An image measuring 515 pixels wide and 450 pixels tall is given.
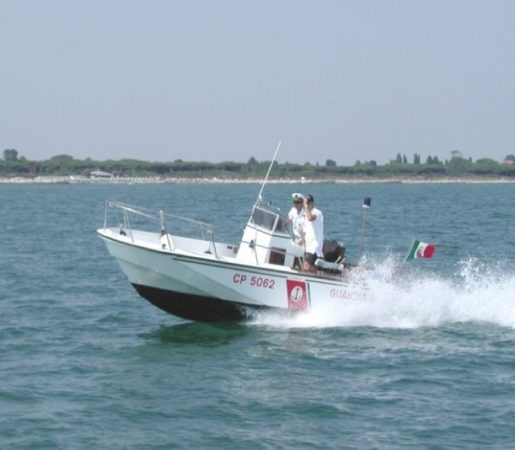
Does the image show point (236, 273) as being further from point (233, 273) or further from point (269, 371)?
point (269, 371)

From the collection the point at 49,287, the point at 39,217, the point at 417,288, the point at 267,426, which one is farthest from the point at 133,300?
the point at 39,217

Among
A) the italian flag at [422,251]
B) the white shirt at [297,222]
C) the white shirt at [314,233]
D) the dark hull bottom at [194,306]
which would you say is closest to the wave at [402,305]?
the dark hull bottom at [194,306]

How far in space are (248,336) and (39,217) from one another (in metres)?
40.1

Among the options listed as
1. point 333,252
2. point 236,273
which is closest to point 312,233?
point 333,252

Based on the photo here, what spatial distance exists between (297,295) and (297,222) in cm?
123

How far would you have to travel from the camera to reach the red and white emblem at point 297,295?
658 inches

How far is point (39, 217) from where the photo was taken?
54.9 metres

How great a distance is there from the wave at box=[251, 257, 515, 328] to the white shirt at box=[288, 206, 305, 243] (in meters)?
1.13

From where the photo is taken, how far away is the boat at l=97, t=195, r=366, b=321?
651 inches

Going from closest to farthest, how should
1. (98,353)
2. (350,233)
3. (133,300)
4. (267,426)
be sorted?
1. (267,426)
2. (98,353)
3. (133,300)
4. (350,233)

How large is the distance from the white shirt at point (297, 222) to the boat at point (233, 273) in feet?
0.34

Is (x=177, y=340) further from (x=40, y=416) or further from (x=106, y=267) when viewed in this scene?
(x=106, y=267)

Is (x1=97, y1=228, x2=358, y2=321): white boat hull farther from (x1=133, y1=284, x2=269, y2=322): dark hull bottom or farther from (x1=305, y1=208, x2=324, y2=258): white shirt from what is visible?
(x1=305, y1=208, x2=324, y2=258): white shirt

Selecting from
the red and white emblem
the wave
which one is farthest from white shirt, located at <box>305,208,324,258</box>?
the wave
